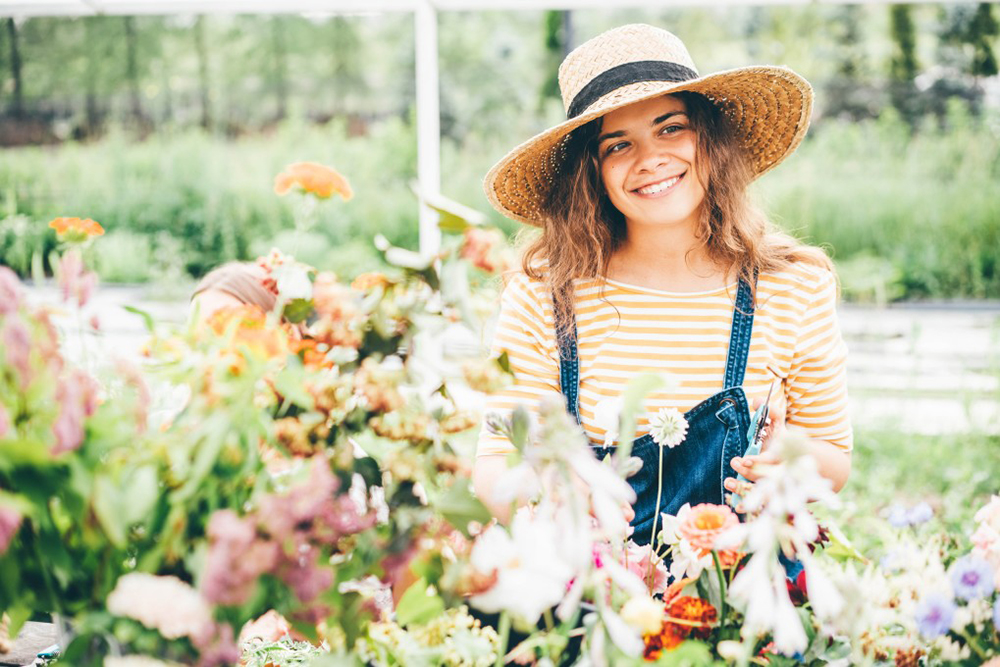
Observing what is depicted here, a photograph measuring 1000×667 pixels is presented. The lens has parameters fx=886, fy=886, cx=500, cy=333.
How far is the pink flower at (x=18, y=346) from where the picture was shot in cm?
57

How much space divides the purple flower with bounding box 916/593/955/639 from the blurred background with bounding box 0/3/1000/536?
353 centimetres

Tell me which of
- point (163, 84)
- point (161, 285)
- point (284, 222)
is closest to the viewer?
point (161, 285)

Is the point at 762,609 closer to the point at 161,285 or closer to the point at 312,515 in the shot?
the point at 312,515

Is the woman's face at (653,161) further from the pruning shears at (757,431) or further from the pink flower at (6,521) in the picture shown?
the pink flower at (6,521)

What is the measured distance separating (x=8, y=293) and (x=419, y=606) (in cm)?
38

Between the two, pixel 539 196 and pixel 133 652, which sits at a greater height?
pixel 539 196

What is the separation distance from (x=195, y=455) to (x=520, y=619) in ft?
0.84

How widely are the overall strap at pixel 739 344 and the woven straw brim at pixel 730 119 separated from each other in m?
0.38

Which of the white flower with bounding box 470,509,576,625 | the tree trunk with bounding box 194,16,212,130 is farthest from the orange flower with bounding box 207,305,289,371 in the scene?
the tree trunk with bounding box 194,16,212,130

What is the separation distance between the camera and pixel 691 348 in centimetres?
153

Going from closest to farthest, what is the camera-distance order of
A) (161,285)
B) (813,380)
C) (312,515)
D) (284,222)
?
(312,515) < (813,380) < (161,285) < (284,222)

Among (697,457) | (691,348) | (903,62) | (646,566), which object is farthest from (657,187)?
(903,62)

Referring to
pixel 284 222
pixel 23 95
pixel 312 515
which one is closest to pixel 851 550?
pixel 312 515

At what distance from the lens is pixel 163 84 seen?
29.2 ft
